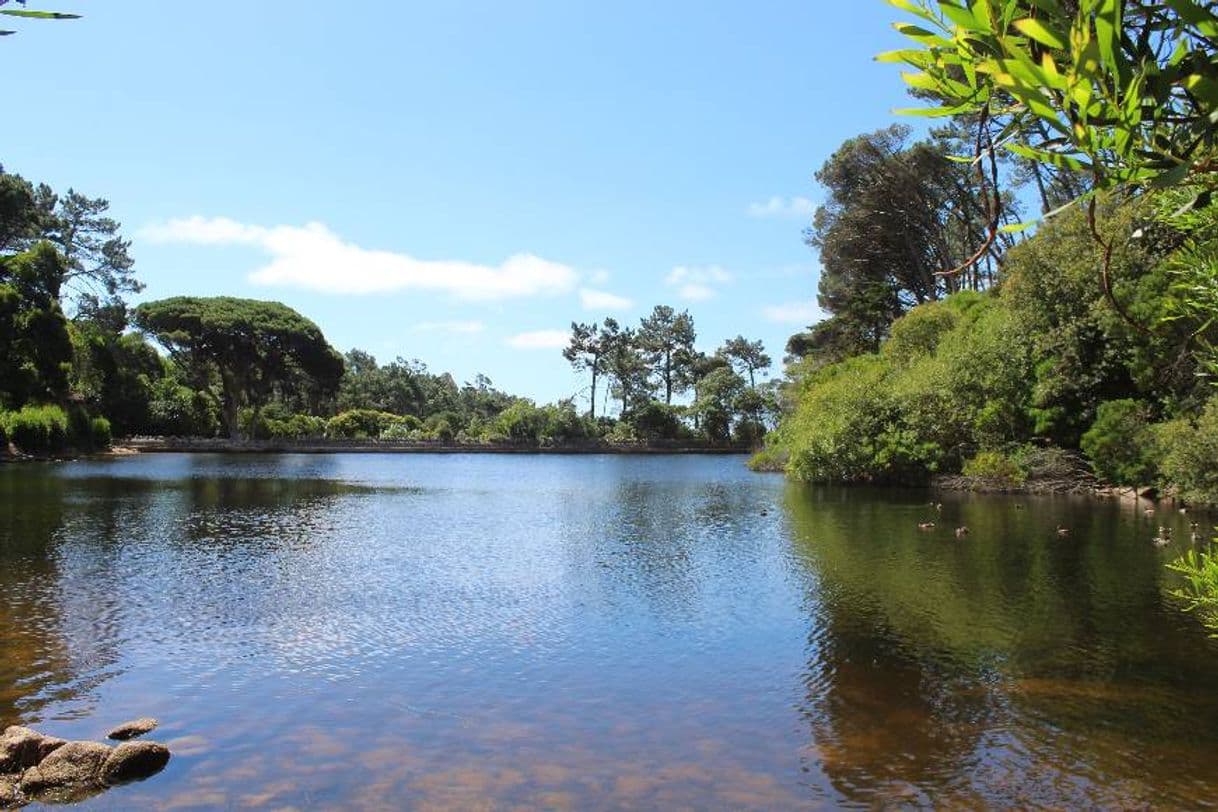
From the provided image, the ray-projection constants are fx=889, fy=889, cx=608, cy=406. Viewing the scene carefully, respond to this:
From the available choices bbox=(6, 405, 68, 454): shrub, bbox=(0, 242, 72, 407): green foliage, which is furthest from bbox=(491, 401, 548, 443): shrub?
bbox=(0, 242, 72, 407): green foliage

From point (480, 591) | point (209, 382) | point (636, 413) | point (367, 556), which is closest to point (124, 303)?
point (209, 382)

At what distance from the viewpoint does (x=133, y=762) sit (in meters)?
8.01

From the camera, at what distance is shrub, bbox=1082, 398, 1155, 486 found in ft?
107

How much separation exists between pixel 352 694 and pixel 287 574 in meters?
8.50

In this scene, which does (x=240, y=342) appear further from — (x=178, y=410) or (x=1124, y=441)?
(x=1124, y=441)

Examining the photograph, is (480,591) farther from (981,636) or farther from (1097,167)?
(1097,167)

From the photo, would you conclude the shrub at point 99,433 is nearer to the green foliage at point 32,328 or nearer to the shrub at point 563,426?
the green foliage at point 32,328

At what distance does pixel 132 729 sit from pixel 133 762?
3.39ft

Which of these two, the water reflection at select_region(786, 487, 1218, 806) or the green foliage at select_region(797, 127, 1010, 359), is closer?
the water reflection at select_region(786, 487, 1218, 806)

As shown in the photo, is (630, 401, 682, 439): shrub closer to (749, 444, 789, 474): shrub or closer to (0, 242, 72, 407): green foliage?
(749, 444, 789, 474): shrub

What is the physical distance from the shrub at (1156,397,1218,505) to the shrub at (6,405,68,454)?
56.9 meters

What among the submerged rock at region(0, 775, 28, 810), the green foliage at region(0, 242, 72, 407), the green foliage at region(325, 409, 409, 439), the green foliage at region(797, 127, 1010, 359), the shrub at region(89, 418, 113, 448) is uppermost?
the green foliage at region(797, 127, 1010, 359)

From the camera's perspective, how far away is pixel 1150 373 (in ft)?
107

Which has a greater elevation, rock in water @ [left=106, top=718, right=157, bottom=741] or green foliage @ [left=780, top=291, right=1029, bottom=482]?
green foliage @ [left=780, top=291, right=1029, bottom=482]
